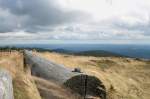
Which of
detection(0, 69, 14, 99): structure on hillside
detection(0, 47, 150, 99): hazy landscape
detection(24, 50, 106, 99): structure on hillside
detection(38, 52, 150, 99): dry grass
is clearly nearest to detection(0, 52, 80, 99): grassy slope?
detection(0, 47, 150, 99): hazy landscape

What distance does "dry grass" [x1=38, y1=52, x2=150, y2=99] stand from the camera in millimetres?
25953

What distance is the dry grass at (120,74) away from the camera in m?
26.0

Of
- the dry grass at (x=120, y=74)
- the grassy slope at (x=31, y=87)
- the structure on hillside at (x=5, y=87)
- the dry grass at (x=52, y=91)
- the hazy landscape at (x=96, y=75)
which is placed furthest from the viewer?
the dry grass at (x=120, y=74)

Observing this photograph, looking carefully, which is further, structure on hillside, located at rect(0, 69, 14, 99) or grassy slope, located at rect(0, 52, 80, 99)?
grassy slope, located at rect(0, 52, 80, 99)

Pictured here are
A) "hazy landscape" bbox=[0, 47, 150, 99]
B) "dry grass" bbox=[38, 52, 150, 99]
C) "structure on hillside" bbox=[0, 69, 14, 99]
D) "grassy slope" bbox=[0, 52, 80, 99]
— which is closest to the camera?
"structure on hillside" bbox=[0, 69, 14, 99]

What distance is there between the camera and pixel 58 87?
688 inches

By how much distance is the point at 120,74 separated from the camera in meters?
36.1

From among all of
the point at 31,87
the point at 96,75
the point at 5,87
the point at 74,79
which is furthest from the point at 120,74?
the point at 5,87

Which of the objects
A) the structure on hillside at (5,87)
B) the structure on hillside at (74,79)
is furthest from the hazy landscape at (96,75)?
the structure on hillside at (5,87)

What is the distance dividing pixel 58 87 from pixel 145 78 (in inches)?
811

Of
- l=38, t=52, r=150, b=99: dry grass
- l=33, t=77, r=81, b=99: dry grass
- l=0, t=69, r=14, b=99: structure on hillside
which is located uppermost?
l=0, t=69, r=14, b=99: structure on hillside

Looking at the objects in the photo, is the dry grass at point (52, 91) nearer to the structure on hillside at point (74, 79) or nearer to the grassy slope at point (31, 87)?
the grassy slope at point (31, 87)

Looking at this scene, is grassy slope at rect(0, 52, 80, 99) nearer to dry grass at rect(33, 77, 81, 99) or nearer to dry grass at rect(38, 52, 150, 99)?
dry grass at rect(33, 77, 81, 99)

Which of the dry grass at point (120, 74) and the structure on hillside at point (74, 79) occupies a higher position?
the structure on hillside at point (74, 79)
